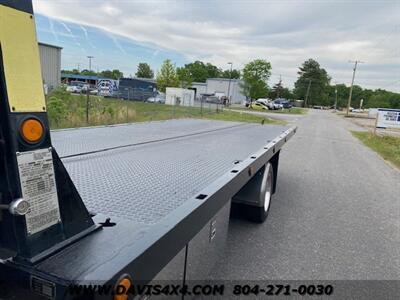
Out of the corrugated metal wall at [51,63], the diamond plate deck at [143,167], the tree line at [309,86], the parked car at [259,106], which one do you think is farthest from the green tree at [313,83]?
the diamond plate deck at [143,167]

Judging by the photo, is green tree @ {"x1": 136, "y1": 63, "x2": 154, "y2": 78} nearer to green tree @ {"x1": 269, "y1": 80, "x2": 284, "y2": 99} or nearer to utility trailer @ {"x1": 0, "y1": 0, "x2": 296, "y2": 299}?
green tree @ {"x1": 269, "y1": 80, "x2": 284, "y2": 99}

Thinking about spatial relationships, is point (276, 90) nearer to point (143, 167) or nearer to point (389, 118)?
point (389, 118)

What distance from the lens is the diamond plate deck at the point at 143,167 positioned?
79.7 inches

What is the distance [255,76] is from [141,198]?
58034 mm

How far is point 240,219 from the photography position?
4660 mm

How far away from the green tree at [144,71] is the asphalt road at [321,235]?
10538cm

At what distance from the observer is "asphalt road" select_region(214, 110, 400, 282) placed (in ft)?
11.5

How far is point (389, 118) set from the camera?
21609 mm

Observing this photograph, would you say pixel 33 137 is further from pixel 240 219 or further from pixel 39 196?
pixel 240 219

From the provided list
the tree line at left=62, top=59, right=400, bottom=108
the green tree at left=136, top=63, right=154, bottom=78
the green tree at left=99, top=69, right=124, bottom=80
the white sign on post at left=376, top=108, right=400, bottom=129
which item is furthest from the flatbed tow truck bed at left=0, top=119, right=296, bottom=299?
the green tree at left=99, top=69, right=124, bottom=80

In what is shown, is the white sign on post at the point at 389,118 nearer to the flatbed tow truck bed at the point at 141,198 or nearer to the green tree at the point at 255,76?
the flatbed tow truck bed at the point at 141,198

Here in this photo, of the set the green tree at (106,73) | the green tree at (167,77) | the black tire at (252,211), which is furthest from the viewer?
the green tree at (106,73)

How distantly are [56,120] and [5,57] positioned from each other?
10.1 meters

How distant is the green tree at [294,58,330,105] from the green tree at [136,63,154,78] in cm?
5225
